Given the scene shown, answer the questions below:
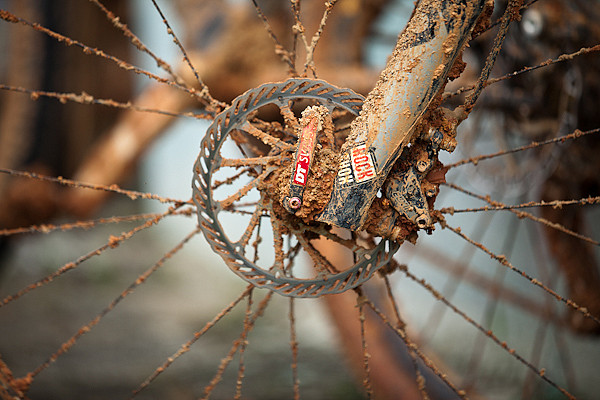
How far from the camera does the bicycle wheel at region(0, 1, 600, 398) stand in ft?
2.36

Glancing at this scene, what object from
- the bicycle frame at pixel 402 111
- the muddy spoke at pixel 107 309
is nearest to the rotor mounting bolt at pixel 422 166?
the bicycle frame at pixel 402 111

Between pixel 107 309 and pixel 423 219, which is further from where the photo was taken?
pixel 107 309

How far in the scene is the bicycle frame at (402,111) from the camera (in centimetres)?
33

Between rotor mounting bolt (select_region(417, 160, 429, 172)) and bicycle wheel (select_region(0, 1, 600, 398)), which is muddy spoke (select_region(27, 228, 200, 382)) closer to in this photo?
bicycle wheel (select_region(0, 1, 600, 398))

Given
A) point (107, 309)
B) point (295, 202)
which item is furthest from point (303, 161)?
point (107, 309)

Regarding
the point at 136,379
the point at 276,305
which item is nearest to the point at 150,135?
the point at 136,379

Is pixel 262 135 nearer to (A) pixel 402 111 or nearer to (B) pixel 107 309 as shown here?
(A) pixel 402 111

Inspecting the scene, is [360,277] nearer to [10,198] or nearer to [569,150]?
[569,150]

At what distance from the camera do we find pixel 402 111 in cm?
34

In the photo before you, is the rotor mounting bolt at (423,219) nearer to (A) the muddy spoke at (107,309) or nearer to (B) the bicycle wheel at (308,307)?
(B) the bicycle wheel at (308,307)

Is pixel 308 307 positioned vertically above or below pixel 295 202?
above

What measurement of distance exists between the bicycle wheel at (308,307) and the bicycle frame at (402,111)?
1.4 inches

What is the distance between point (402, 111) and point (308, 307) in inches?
46.0

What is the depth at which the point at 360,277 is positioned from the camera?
0.37 metres
